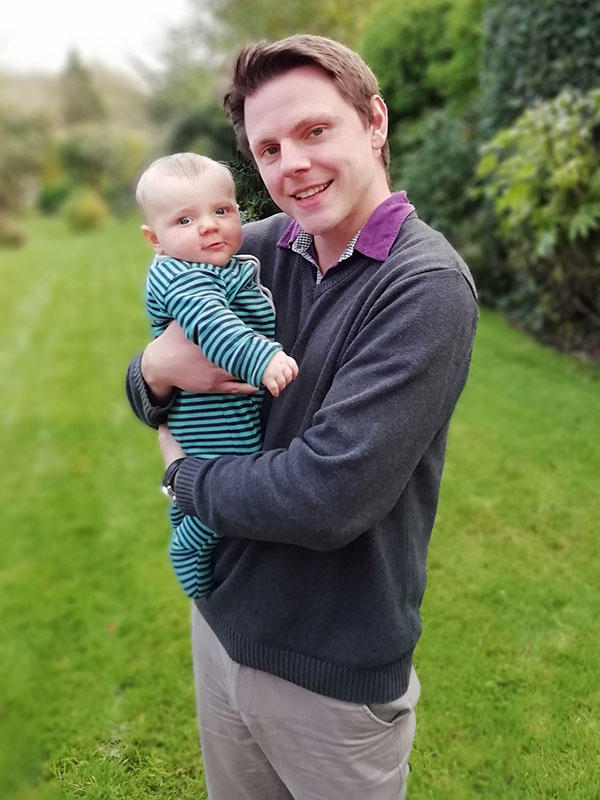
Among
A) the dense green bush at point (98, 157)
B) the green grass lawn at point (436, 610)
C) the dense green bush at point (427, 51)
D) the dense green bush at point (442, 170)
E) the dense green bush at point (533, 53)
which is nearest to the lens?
the green grass lawn at point (436, 610)

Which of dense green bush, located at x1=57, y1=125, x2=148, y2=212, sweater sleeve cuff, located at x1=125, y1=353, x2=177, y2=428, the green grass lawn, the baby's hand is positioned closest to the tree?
dense green bush, located at x1=57, y1=125, x2=148, y2=212

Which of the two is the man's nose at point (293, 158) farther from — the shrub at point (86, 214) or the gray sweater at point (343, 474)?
the shrub at point (86, 214)

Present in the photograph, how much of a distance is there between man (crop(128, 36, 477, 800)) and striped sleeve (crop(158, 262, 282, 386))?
0.07 m

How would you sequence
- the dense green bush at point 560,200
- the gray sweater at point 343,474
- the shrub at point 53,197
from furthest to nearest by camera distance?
the shrub at point 53,197 → the dense green bush at point 560,200 → the gray sweater at point 343,474

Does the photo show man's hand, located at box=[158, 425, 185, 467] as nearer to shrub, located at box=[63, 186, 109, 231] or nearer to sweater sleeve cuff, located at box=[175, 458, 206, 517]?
sweater sleeve cuff, located at box=[175, 458, 206, 517]

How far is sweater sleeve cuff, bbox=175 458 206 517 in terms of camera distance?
49.1 inches

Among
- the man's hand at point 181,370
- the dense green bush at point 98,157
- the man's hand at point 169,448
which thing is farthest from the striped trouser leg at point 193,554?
the dense green bush at point 98,157

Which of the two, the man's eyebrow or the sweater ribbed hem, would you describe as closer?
the man's eyebrow

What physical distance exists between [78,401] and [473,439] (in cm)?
421

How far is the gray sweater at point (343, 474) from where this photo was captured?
1.06 metres

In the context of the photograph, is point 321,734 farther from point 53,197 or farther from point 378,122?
point 53,197

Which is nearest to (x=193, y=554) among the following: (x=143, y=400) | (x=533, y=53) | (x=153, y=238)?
(x=143, y=400)

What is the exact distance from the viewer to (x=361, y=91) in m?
1.22

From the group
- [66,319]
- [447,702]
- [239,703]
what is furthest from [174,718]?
[66,319]
